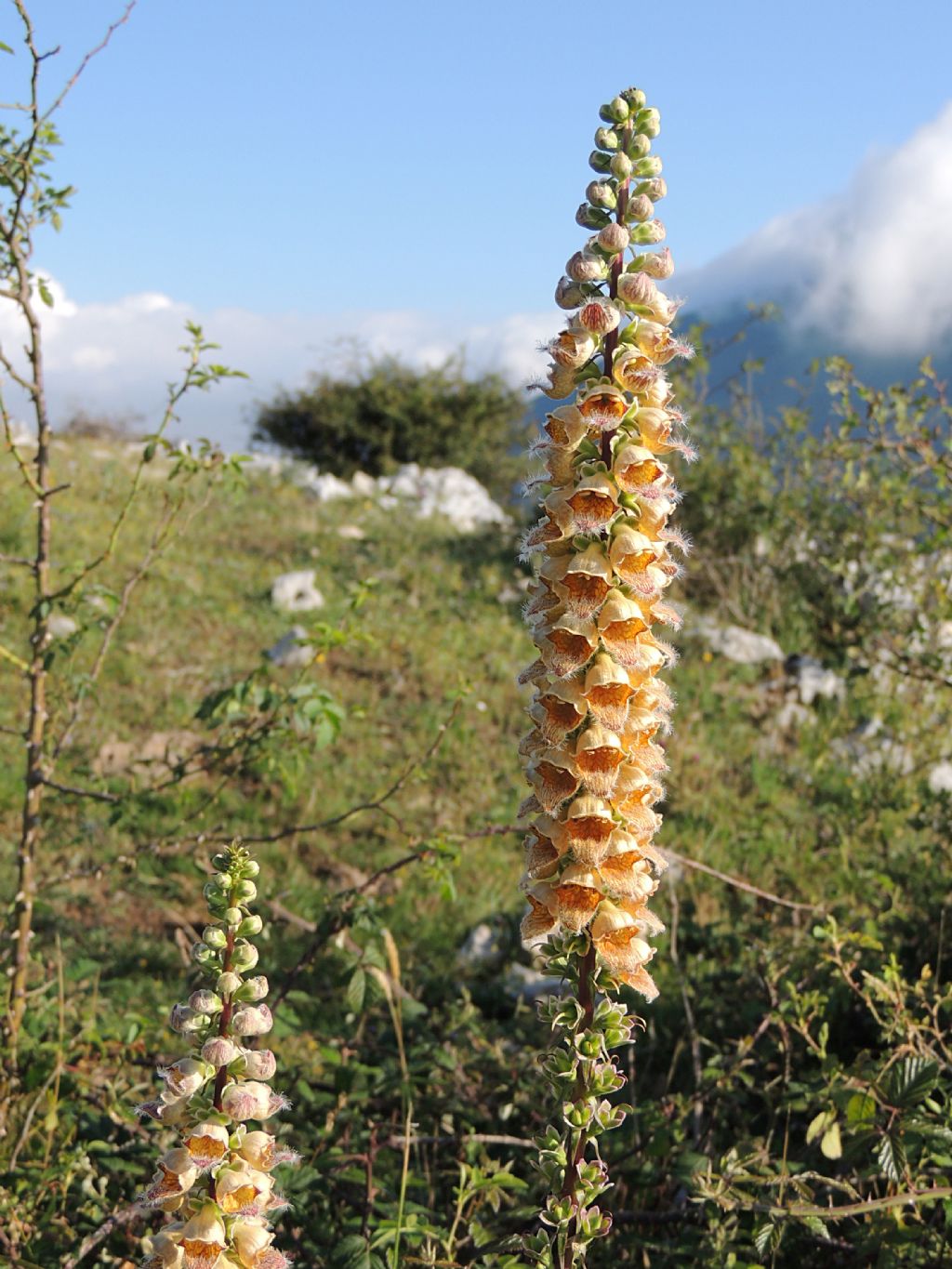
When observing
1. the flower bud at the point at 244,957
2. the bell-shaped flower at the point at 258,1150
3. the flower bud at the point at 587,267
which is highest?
the flower bud at the point at 587,267

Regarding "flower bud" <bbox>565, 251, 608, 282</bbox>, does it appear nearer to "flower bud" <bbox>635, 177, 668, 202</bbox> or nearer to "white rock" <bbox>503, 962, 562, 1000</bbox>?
"flower bud" <bbox>635, 177, 668, 202</bbox>

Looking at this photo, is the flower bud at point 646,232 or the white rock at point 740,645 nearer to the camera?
the flower bud at point 646,232

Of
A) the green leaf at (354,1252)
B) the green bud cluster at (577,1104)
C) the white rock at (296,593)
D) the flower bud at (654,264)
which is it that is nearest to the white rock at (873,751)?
the white rock at (296,593)

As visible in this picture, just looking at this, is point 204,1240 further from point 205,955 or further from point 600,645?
point 600,645

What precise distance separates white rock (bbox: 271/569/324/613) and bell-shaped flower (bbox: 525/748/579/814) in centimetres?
737

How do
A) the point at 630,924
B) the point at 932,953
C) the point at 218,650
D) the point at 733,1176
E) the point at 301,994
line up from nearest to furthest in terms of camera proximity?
1. the point at 630,924
2. the point at 733,1176
3. the point at 301,994
4. the point at 932,953
5. the point at 218,650

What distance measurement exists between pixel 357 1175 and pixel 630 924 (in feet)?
4.07

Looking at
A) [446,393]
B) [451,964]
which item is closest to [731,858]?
[451,964]

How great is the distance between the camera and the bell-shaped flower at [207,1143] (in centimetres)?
137

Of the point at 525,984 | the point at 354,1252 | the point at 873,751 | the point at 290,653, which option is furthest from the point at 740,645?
the point at 354,1252

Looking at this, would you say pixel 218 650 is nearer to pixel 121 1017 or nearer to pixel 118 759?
pixel 118 759

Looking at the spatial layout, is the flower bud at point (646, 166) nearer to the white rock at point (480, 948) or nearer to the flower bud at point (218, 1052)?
the flower bud at point (218, 1052)

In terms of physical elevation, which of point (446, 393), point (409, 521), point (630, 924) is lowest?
point (630, 924)

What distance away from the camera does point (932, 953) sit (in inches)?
142
